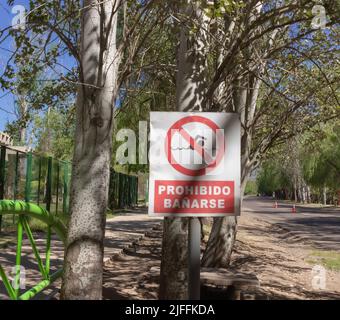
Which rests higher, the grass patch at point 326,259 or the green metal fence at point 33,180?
the green metal fence at point 33,180

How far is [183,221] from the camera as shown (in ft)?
18.1

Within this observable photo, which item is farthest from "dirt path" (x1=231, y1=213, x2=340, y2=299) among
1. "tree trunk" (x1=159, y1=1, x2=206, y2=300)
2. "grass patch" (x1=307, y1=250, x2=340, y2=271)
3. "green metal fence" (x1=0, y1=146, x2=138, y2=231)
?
"green metal fence" (x1=0, y1=146, x2=138, y2=231)

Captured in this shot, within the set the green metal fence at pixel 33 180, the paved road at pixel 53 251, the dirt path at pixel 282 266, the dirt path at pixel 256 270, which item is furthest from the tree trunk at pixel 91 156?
the green metal fence at pixel 33 180

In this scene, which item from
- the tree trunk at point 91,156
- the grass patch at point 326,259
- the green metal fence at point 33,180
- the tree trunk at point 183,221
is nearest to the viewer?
the tree trunk at point 91,156

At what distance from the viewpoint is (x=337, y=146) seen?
50.2 m

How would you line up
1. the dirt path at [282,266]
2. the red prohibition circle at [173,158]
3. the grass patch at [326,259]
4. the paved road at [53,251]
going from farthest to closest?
the grass patch at [326,259] → the dirt path at [282,266] → the paved road at [53,251] → the red prohibition circle at [173,158]

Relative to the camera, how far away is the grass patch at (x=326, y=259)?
11874 mm

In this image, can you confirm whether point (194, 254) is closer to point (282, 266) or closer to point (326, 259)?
point (282, 266)

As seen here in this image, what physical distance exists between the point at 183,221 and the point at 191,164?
2.58 metres

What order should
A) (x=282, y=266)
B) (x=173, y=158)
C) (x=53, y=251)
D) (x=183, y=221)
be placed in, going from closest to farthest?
(x=173, y=158) → (x=183, y=221) → (x=53, y=251) → (x=282, y=266)

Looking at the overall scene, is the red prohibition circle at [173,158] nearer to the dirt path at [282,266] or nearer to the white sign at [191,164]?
the white sign at [191,164]

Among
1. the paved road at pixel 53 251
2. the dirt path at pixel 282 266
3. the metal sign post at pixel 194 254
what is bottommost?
the dirt path at pixel 282 266

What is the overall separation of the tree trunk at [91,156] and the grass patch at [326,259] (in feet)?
28.2

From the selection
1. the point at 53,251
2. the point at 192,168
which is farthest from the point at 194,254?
the point at 53,251
